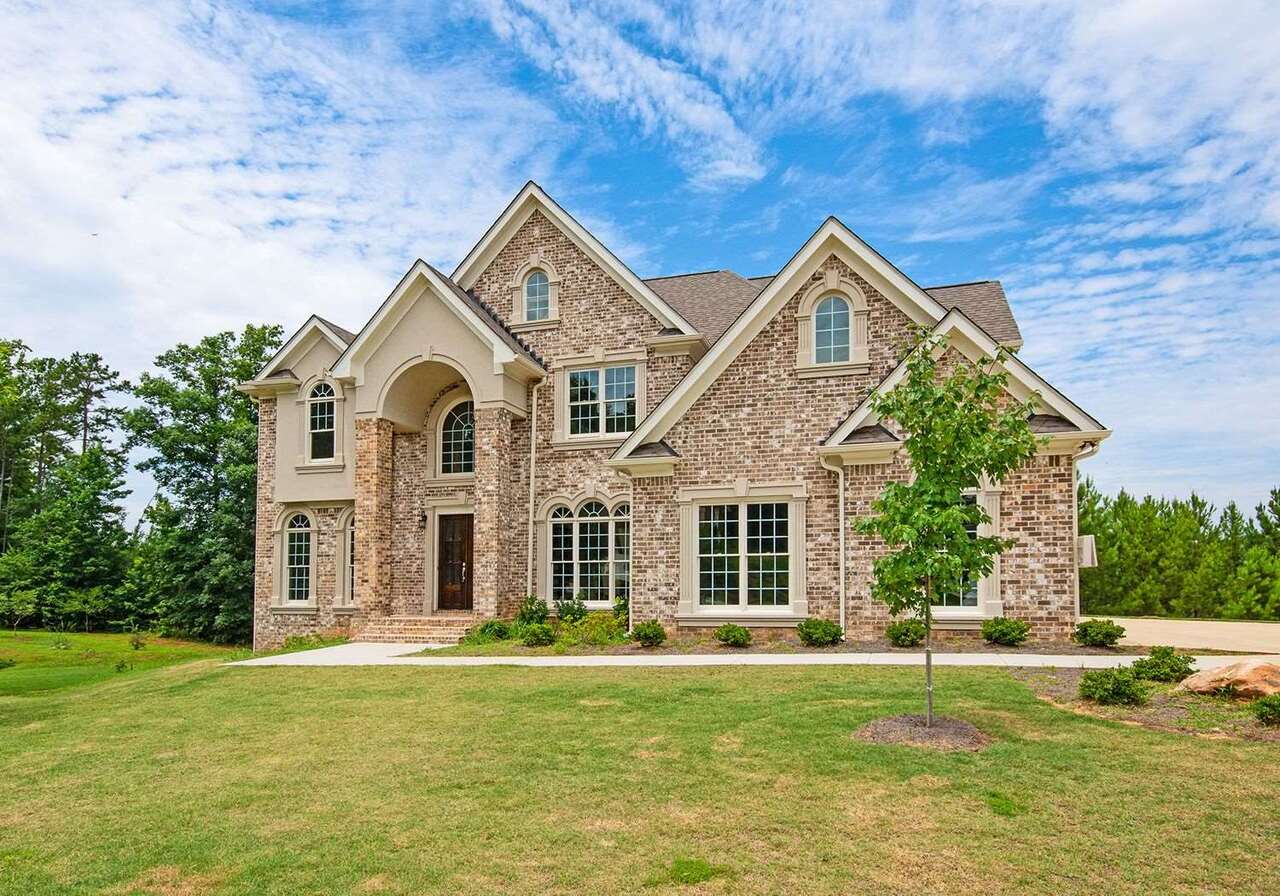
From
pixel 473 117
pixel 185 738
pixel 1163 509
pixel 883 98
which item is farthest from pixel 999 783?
pixel 1163 509

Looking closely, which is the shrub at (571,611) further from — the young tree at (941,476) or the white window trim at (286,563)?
the young tree at (941,476)

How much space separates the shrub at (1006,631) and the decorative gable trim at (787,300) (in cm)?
607

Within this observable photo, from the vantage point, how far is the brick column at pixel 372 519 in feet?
72.4

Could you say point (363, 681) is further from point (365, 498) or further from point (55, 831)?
point (365, 498)

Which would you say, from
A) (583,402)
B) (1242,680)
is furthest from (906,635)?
(583,402)

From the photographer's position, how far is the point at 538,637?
18.1 metres

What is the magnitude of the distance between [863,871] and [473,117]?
1594cm

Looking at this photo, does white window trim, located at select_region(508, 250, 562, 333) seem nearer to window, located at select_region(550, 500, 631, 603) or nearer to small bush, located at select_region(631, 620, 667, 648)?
window, located at select_region(550, 500, 631, 603)

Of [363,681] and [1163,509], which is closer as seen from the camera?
[363,681]

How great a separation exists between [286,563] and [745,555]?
13.5 metres

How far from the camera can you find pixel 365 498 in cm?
2253

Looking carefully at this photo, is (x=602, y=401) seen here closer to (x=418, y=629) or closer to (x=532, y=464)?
(x=532, y=464)

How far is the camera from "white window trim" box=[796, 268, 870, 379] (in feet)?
60.5

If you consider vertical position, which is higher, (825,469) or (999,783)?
(825,469)
